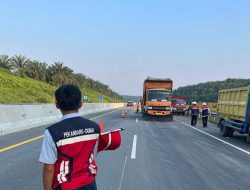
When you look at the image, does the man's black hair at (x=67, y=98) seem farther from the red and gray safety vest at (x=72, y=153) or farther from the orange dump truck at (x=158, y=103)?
the orange dump truck at (x=158, y=103)

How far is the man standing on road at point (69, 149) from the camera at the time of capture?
11.4 ft

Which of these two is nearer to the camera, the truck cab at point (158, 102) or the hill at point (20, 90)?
the truck cab at point (158, 102)

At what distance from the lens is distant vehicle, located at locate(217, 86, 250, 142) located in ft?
59.8

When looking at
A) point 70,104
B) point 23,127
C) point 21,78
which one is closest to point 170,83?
point 23,127

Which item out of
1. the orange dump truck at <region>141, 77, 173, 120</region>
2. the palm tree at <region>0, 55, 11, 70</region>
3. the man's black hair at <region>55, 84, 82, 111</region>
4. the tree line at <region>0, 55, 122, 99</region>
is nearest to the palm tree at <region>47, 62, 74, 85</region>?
the tree line at <region>0, 55, 122, 99</region>

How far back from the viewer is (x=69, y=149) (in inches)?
140

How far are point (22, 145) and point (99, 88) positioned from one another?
448 ft

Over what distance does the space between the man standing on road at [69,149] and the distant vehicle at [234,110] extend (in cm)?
1508

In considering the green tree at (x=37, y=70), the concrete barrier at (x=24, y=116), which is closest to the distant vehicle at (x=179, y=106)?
the concrete barrier at (x=24, y=116)

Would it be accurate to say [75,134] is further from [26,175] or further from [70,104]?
[26,175]

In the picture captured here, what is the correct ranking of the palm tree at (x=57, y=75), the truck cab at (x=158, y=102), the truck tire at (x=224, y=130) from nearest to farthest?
the truck tire at (x=224, y=130), the truck cab at (x=158, y=102), the palm tree at (x=57, y=75)

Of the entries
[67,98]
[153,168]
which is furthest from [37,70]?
[67,98]

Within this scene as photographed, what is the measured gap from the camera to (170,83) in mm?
37938

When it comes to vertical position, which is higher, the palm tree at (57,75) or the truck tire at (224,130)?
the palm tree at (57,75)
